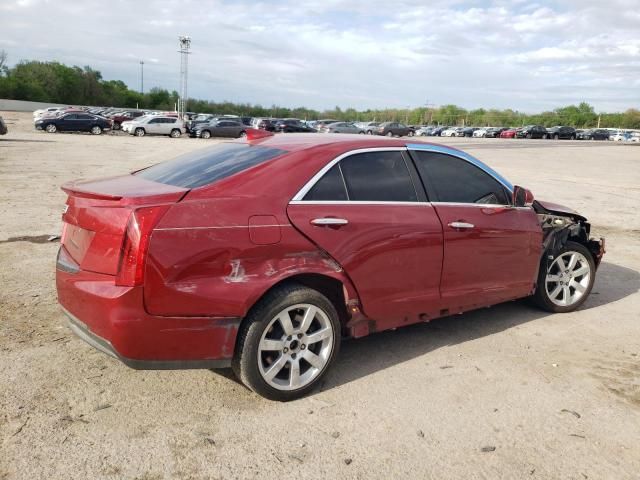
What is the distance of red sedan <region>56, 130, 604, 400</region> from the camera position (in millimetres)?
3252

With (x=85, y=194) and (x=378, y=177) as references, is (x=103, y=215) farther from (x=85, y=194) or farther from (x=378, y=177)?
(x=378, y=177)

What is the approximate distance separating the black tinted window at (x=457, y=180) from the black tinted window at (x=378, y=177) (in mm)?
212

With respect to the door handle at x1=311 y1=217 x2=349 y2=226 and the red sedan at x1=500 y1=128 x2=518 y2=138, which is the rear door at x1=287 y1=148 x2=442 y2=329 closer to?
the door handle at x1=311 y1=217 x2=349 y2=226

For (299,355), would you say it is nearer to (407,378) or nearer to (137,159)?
(407,378)

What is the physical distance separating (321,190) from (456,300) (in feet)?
5.07

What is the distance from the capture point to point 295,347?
3.67 meters

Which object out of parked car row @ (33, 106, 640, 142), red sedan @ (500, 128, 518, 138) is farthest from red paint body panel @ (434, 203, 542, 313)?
red sedan @ (500, 128, 518, 138)

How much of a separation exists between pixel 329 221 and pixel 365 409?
1231 millimetres

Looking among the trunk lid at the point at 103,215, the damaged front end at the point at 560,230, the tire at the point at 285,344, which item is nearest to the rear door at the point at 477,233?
the damaged front end at the point at 560,230

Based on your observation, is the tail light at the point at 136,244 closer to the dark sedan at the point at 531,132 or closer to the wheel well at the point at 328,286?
the wheel well at the point at 328,286

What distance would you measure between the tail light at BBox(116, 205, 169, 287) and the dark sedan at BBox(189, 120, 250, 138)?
133 feet

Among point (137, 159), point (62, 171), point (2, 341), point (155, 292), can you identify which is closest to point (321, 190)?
point (155, 292)

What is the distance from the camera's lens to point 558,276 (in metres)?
5.50

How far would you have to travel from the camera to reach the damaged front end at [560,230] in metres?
5.35
